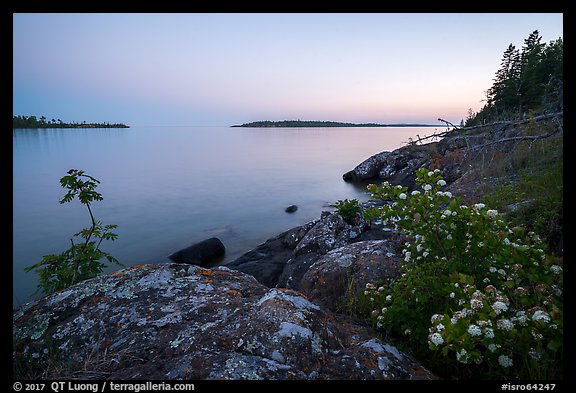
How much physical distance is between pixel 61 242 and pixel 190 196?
9.93m

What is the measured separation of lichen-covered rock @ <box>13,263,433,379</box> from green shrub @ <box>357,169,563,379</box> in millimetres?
512

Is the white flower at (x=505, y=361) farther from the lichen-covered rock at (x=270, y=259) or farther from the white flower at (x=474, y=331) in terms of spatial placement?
the lichen-covered rock at (x=270, y=259)

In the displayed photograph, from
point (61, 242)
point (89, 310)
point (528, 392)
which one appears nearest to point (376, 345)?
point (528, 392)

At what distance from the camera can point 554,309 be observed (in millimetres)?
1957

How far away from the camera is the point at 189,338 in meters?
2.46

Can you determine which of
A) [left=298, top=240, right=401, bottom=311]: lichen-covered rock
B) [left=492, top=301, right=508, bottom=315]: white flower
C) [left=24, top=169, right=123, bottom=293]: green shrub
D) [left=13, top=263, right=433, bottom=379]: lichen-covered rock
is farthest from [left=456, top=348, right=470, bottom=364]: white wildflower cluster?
[left=24, top=169, right=123, bottom=293]: green shrub

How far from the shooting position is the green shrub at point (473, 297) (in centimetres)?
194

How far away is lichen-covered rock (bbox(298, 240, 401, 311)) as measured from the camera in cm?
493

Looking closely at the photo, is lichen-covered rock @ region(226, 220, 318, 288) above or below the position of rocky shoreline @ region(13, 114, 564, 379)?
below

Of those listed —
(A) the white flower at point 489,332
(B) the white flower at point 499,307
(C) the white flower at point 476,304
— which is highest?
(C) the white flower at point 476,304

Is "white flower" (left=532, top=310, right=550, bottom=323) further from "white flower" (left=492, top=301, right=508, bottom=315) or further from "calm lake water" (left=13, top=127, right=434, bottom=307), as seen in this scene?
"calm lake water" (left=13, top=127, right=434, bottom=307)

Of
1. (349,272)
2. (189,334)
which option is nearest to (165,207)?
(349,272)

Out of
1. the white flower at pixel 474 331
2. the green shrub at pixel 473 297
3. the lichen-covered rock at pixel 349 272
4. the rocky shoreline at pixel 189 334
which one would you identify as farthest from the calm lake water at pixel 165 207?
the white flower at pixel 474 331

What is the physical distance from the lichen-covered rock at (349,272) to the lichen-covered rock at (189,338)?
2039 millimetres
